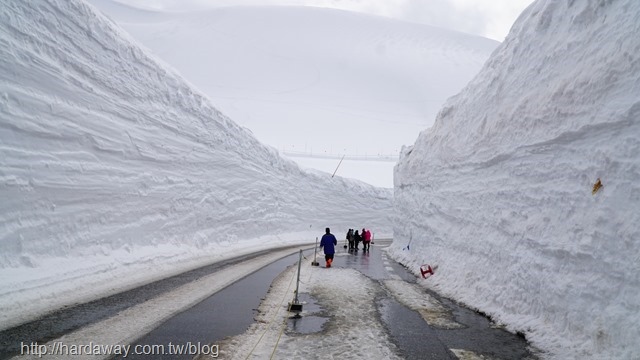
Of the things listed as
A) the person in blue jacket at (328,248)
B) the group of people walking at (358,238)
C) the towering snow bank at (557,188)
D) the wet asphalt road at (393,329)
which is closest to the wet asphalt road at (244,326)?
the wet asphalt road at (393,329)

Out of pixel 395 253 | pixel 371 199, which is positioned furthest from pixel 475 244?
pixel 371 199

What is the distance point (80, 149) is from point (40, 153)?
5.75 feet

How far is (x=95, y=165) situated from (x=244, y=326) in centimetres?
966

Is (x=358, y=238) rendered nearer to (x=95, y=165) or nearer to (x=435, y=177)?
(x=435, y=177)

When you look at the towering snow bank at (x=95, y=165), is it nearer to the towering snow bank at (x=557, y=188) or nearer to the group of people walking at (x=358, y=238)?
the group of people walking at (x=358, y=238)

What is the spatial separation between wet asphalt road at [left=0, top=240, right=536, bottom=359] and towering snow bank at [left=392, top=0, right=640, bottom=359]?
0.64 metres

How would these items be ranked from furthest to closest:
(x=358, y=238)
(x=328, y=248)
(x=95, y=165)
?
(x=358, y=238)
(x=328, y=248)
(x=95, y=165)

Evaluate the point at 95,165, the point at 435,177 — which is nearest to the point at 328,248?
the point at 435,177

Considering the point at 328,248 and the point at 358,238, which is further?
the point at 358,238

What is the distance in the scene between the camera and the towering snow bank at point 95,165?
10.1m

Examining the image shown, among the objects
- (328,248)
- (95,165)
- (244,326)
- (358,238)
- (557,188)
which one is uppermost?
(95,165)

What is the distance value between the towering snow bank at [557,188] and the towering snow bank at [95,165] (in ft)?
28.6

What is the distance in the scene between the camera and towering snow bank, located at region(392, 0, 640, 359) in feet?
18.9

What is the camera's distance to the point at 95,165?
1366 cm
